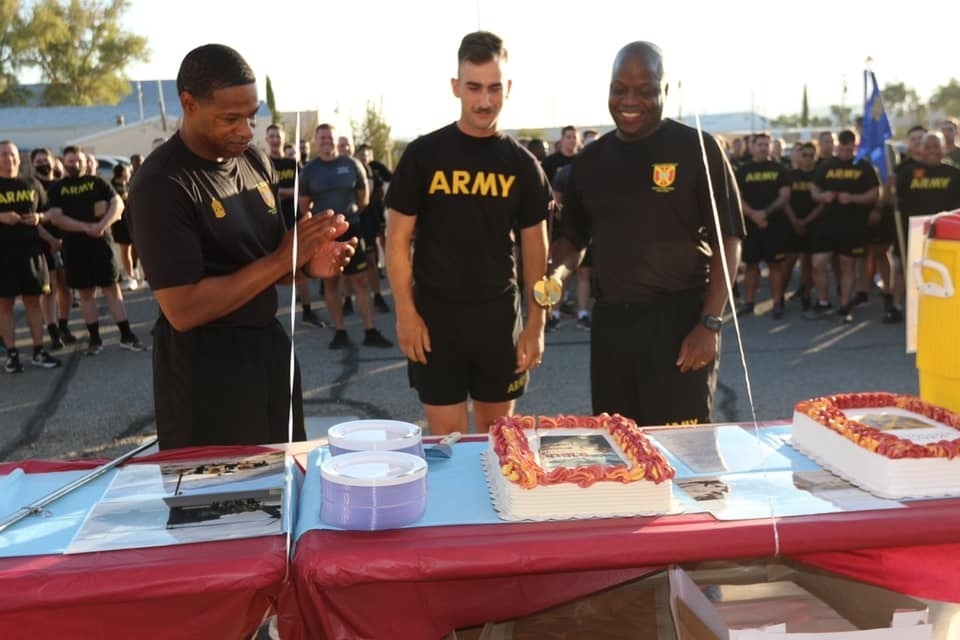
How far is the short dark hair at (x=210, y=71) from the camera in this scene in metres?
2.34

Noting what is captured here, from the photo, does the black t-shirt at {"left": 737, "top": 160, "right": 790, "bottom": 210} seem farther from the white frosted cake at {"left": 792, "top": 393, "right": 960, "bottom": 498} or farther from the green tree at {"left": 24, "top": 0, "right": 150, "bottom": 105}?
the green tree at {"left": 24, "top": 0, "right": 150, "bottom": 105}

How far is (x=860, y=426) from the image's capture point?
1.98m

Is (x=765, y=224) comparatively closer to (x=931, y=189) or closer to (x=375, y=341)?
(x=931, y=189)

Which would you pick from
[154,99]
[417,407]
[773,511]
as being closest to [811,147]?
[417,407]

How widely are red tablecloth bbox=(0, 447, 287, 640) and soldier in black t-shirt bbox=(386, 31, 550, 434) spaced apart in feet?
5.17

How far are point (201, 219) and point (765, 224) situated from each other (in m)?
7.82

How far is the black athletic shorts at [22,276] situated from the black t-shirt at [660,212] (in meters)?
6.08

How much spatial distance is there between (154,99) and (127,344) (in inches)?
2188

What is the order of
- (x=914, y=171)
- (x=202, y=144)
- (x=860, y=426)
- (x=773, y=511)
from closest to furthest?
1. (x=773, y=511)
2. (x=860, y=426)
3. (x=202, y=144)
4. (x=914, y=171)

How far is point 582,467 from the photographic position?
174 cm

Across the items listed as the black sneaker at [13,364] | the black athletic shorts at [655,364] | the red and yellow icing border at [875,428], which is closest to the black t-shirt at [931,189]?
the black athletic shorts at [655,364]

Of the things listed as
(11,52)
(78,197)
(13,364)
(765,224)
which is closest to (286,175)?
(78,197)

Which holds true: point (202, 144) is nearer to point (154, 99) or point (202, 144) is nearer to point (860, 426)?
point (860, 426)

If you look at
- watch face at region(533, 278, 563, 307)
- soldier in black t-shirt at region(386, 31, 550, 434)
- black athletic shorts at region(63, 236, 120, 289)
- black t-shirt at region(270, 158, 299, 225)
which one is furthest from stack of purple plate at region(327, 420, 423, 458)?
black t-shirt at region(270, 158, 299, 225)
